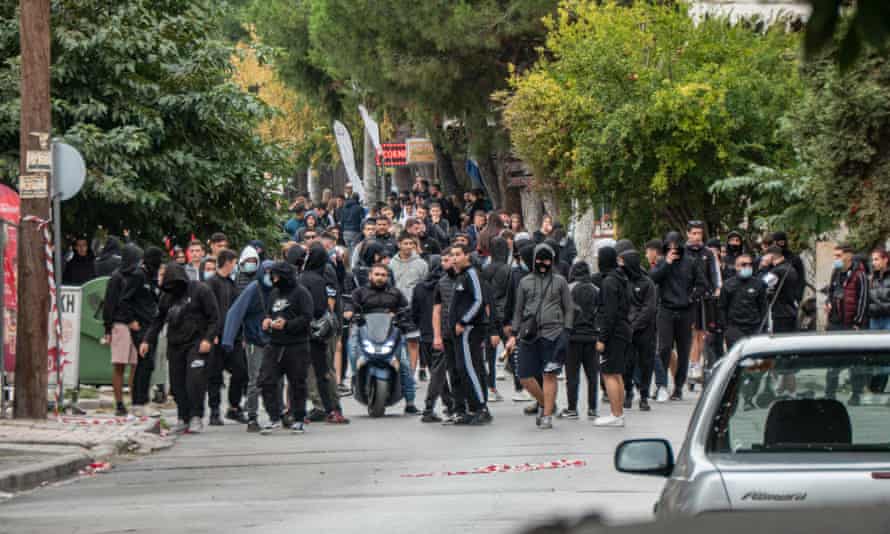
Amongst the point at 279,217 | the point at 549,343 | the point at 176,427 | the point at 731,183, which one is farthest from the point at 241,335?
the point at 731,183

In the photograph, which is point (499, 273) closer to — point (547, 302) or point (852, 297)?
point (547, 302)

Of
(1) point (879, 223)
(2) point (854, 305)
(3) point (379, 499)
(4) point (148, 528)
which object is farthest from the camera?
(1) point (879, 223)

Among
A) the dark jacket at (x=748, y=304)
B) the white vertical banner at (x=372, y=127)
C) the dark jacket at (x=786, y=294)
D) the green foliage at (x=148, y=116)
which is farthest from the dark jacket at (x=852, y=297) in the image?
the white vertical banner at (x=372, y=127)

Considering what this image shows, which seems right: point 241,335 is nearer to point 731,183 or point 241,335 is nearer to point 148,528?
point 148,528

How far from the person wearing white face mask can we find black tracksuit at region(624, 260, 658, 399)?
1.56 meters

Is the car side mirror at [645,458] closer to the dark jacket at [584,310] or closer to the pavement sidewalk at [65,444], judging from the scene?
the pavement sidewalk at [65,444]

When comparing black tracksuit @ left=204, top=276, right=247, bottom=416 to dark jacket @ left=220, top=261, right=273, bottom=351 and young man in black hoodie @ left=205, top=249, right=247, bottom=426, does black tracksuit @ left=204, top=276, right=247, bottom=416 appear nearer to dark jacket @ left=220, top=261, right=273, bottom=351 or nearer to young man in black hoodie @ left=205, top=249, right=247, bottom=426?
young man in black hoodie @ left=205, top=249, right=247, bottom=426

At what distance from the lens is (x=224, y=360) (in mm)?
18094

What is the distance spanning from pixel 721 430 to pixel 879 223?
18462mm

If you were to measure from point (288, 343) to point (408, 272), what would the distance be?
5609 mm

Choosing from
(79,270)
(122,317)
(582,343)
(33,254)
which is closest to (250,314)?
(122,317)

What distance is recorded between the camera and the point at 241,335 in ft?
58.9

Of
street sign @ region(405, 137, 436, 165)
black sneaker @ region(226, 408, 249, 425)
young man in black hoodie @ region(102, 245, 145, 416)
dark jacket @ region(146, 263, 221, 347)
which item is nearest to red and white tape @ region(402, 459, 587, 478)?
dark jacket @ region(146, 263, 221, 347)

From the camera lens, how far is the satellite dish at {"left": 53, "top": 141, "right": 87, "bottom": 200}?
57.3ft
